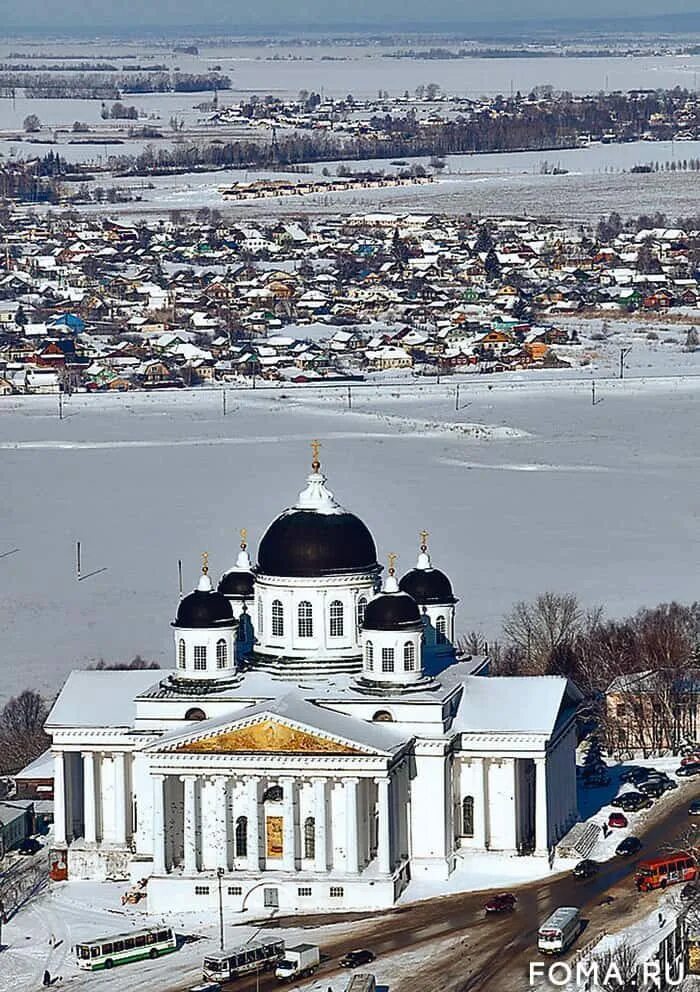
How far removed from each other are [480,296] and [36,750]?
54970 millimetres

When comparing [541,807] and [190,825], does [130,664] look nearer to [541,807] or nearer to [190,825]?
[190,825]

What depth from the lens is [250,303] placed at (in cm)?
8431

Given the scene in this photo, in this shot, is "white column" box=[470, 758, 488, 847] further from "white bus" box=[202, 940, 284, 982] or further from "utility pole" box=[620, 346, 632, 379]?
"utility pole" box=[620, 346, 632, 379]

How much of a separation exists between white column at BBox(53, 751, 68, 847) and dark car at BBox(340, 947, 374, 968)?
4583mm

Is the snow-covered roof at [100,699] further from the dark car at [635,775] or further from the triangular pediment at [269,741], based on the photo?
the dark car at [635,775]

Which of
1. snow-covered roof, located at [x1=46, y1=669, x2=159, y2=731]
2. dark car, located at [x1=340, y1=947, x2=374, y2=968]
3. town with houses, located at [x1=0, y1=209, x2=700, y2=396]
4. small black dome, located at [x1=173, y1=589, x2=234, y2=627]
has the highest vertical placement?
small black dome, located at [x1=173, y1=589, x2=234, y2=627]

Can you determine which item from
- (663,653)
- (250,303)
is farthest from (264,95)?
(663,653)

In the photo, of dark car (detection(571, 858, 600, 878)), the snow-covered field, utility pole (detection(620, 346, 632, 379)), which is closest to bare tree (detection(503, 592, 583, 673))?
the snow-covered field

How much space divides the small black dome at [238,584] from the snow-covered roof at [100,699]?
3.50 feet

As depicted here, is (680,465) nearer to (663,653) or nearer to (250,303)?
(663,653)

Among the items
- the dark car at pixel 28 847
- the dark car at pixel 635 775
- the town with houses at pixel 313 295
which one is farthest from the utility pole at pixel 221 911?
the town with houses at pixel 313 295

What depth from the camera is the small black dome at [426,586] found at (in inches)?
1147

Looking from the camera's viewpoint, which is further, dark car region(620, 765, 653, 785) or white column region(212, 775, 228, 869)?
dark car region(620, 765, 653, 785)

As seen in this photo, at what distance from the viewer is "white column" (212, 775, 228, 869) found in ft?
86.8
